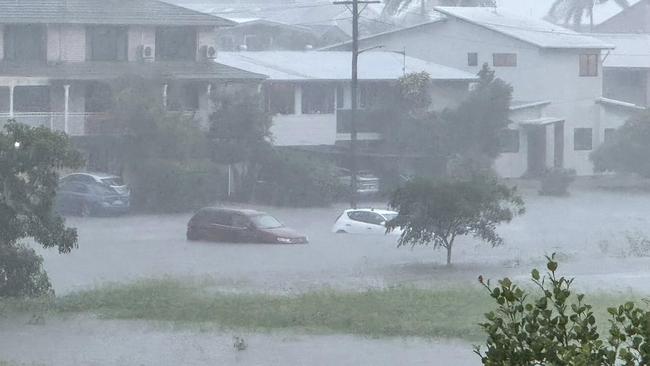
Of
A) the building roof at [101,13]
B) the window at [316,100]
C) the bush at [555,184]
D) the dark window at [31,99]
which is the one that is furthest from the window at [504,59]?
the dark window at [31,99]

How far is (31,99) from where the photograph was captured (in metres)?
37.1

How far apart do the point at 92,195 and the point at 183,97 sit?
6412mm

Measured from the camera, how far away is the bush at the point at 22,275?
818 inches

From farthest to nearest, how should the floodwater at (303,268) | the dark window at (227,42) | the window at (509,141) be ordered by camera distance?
1. the dark window at (227,42)
2. the window at (509,141)
3. the floodwater at (303,268)

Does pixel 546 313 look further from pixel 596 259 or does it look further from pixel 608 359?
pixel 596 259

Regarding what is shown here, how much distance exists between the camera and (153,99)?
36062 mm

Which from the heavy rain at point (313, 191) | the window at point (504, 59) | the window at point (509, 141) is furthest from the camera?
the window at point (504, 59)

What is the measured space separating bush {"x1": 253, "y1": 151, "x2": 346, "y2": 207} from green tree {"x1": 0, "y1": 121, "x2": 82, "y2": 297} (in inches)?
626

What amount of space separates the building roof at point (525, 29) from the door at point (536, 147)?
130 inches

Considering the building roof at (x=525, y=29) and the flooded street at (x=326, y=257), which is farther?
the building roof at (x=525, y=29)

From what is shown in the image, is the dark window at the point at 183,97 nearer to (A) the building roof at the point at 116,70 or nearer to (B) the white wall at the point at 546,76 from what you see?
(A) the building roof at the point at 116,70

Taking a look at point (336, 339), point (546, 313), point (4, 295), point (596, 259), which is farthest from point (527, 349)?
point (596, 259)

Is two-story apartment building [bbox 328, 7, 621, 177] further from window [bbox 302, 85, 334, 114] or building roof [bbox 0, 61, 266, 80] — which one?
building roof [bbox 0, 61, 266, 80]

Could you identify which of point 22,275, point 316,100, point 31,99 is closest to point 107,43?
point 31,99
